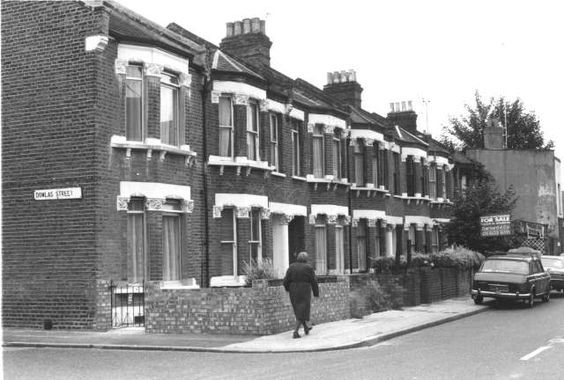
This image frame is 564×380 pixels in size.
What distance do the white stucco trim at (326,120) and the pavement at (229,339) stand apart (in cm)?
996

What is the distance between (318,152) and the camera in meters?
26.8

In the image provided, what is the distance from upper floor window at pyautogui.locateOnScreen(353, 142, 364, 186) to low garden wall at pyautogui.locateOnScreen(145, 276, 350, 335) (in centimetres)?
1382

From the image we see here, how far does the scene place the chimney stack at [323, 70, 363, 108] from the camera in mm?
34219

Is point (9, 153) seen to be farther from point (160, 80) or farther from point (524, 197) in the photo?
point (524, 197)

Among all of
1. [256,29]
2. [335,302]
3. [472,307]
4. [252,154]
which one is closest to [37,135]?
[252,154]

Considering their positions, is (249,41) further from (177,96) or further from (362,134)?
(177,96)

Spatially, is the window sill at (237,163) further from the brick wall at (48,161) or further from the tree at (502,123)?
the tree at (502,123)

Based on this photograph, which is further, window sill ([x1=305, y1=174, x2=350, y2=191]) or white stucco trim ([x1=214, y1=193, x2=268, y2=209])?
window sill ([x1=305, y1=174, x2=350, y2=191])

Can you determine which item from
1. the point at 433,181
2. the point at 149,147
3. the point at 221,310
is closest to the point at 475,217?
the point at 433,181

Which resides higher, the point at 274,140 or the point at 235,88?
the point at 235,88

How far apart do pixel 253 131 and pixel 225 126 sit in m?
1.14

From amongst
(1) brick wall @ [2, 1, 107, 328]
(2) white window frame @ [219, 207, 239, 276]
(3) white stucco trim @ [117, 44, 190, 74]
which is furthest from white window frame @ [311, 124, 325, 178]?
(1) brick wall @ [2, 1, 107, 328]

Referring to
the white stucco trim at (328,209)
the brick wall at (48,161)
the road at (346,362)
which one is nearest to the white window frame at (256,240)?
the white stucco trim at (328,209)

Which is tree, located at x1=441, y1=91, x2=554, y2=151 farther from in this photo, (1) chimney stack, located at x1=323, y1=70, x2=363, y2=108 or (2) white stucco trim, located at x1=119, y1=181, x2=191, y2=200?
(2) white stucco trim, located at x1=119, y1=181, x2=191, y2=200
